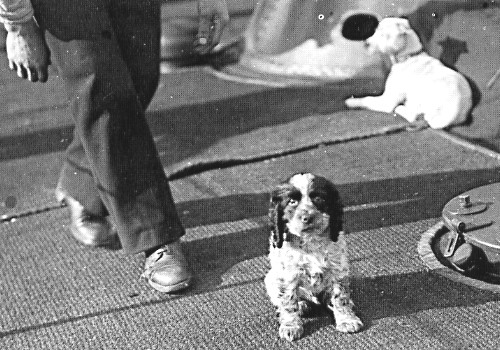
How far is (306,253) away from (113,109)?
73 centimetres

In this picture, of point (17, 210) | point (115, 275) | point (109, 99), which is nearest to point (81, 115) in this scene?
point (109, 99)

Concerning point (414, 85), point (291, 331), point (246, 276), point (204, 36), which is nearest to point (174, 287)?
point (246, 276)

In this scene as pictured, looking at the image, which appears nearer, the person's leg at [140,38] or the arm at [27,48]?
the arm at [27,48]

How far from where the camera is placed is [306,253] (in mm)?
2219

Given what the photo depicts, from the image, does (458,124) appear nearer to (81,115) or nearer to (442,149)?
(442,149)

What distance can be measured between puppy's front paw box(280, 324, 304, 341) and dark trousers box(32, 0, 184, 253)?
0.52m

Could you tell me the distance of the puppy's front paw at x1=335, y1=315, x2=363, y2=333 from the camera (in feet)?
7.36

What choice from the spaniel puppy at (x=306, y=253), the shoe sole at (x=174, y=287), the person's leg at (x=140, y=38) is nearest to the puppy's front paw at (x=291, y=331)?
the spaniel puppy at (x=306, y=253)

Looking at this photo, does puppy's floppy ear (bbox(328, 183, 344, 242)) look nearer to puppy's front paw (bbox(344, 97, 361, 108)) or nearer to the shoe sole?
the shoe sole

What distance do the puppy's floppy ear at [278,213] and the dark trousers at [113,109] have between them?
1.59ft

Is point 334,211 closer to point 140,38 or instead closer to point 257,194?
point 140,38

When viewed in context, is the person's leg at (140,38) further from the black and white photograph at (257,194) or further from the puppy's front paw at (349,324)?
the puppy's front paw at (349,324)

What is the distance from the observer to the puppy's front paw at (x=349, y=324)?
7.36 feet

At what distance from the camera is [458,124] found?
12.4ft
